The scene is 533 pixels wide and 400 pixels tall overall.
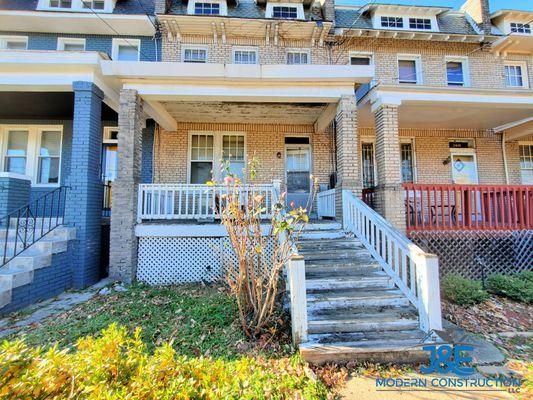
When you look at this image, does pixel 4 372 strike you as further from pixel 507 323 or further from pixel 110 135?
pixel 110 135

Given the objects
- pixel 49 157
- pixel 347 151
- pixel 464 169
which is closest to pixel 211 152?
pixel 347 151

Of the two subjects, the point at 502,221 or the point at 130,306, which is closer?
the point at 130,306

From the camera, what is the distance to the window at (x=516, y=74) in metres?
10.1

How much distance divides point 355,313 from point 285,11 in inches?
411

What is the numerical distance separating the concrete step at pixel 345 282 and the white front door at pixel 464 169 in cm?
760

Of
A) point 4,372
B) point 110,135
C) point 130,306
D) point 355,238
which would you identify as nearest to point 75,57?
point 110,135

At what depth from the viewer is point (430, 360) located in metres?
3.24

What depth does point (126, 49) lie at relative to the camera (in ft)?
30.2

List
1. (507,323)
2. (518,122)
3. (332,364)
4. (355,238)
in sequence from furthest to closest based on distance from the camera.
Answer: (518,122) → (355,238) → (507,323) → (332,364)

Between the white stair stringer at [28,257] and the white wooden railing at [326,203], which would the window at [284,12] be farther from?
the white stair stringer at [28,257]

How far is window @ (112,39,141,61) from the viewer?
29.9ft

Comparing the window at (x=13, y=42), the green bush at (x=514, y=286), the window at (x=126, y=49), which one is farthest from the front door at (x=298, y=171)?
the window at (x=13, y=42)

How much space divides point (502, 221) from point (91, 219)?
10037 mm

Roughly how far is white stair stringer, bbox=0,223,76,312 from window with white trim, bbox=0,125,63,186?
3.27 meters
